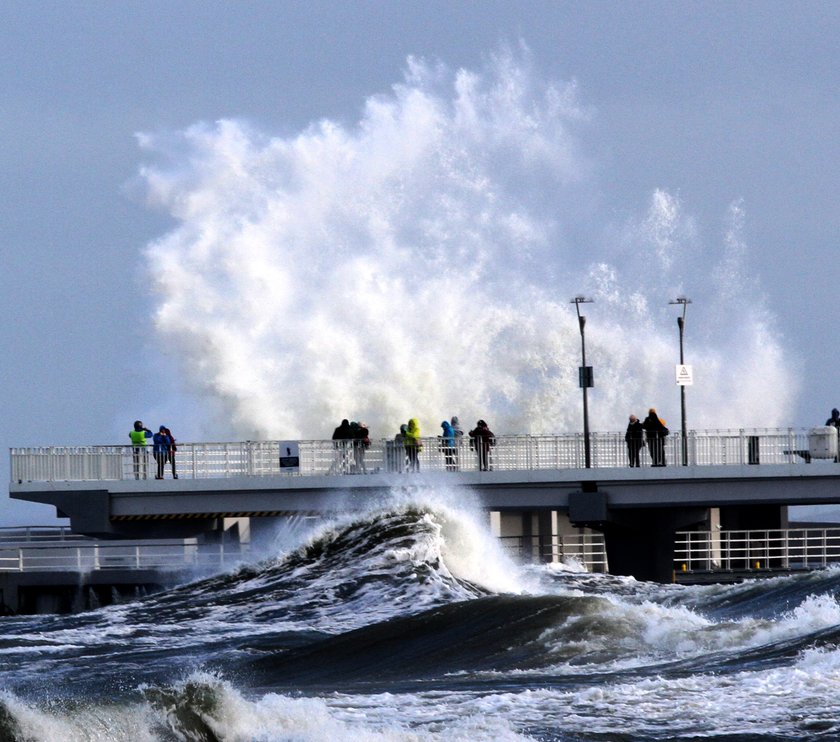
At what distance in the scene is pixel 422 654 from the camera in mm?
27766

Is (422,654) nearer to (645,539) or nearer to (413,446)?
(413,446)

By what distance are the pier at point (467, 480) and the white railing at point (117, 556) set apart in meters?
0.96

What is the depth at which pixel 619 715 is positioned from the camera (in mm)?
20625

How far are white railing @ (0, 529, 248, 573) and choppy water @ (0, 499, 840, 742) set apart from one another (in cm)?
83

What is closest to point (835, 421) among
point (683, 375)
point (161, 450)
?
point (683, 375)

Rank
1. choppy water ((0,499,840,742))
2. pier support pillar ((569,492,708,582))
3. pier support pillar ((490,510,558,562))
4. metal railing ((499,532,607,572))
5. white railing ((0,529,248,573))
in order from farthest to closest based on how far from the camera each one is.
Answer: pier support pillar ((490,510,558,562)), pier support pillar ((569,492,708,582)), metal railing ((499,532,607,572)), white railing ((0,529,248,573)), choppy water ((0,499,840,742))

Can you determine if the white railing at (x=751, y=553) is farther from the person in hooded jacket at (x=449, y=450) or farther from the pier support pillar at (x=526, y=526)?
the person in hooded jacket at (x=449, y=450)

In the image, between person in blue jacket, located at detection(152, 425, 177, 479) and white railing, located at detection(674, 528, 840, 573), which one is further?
person in blue jacket, located at detection(152, 425, 177, 479)

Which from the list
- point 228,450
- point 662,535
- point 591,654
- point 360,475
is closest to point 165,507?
point 228,450

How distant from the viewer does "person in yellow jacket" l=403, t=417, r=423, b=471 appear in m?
43.6

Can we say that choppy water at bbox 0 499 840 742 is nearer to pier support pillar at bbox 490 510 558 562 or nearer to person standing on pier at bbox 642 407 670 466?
person standing on pier at bbox 642 407 670 466

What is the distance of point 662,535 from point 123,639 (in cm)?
1658

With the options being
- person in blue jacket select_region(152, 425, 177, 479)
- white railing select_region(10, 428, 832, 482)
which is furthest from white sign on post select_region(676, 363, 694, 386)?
person in blue jacket select_region(152, 425, 177, 479)

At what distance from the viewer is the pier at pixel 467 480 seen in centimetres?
4284
